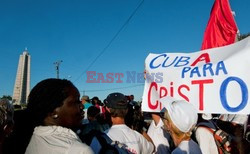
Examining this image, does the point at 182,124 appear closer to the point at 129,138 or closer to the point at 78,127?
the point at 129,138

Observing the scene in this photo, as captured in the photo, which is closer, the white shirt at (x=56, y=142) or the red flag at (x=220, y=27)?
the white shirt at (x=56, y=142)

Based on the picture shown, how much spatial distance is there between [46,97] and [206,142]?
164 centimetres

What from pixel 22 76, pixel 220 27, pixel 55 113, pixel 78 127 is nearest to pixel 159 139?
pixel 78 127

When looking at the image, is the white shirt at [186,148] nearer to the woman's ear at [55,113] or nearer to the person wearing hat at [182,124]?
the person wearing hat at [182,124]

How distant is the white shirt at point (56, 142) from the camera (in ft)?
4.35

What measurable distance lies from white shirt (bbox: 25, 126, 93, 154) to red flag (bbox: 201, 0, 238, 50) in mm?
3853

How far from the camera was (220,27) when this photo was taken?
15.7ft

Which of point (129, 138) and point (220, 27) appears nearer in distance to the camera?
point (129, 138)

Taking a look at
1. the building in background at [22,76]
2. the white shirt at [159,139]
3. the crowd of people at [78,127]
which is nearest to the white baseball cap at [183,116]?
the crowd of people at [78,127]

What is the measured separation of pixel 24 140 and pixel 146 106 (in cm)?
192

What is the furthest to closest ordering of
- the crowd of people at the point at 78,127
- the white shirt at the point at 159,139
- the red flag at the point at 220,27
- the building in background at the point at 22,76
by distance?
the building in background at the point at 22,76 < the red flag at the point at 220,27 < the white shirt at the point at 159,139 < the crowd of people at the point at 78,127

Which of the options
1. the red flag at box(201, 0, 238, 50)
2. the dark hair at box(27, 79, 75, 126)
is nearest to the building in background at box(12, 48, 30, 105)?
the red flag at box(201, 0, 238, 50)

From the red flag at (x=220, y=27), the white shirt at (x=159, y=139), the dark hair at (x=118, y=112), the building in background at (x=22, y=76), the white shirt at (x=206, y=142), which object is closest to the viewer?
the white shirt at (x=206, y=142)

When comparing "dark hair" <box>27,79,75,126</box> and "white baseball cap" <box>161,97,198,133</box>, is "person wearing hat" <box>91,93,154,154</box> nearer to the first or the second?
"white baseball cap" <box>161,97,198,133</box>
